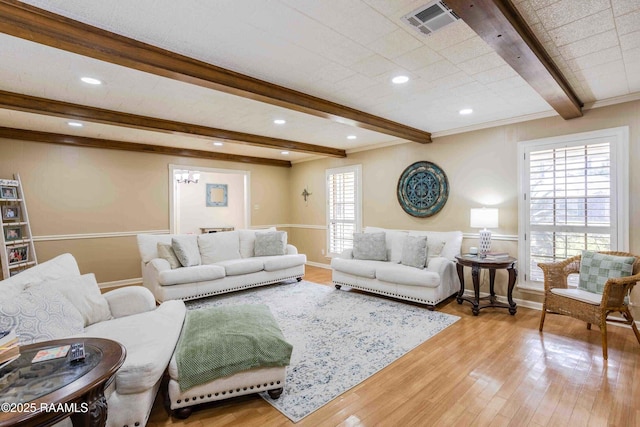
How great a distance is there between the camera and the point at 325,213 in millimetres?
6891

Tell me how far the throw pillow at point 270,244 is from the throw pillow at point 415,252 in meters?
2.09

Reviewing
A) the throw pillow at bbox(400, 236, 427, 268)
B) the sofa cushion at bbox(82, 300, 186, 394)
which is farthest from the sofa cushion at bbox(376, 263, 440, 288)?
the sofa cushion at bbox(82, 300, 186, 394)

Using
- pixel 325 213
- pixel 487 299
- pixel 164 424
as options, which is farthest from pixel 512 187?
pixel 164 424

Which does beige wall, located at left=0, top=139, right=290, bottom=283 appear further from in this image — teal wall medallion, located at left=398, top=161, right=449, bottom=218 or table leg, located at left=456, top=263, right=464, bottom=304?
table leg, located at left=456, top=263, right=464, bottom=304

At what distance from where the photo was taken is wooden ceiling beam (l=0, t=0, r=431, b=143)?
1.76 meters

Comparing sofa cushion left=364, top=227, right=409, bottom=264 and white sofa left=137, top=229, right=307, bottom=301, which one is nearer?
white sofa left=137, top=229, right=307, bottom=301

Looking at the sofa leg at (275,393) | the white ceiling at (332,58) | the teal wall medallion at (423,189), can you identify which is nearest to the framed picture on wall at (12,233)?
the white ceiling at (332,58)

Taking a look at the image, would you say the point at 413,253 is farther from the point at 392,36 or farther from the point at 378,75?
the point at 392,36

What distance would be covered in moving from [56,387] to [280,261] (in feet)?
13.1

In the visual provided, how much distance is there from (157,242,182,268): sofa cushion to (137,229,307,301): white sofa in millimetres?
76

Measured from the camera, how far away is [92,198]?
5.23m

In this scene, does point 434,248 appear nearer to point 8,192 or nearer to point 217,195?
point 8,192

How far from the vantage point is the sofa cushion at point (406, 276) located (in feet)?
12.9

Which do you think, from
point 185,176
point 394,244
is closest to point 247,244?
point 394,244
